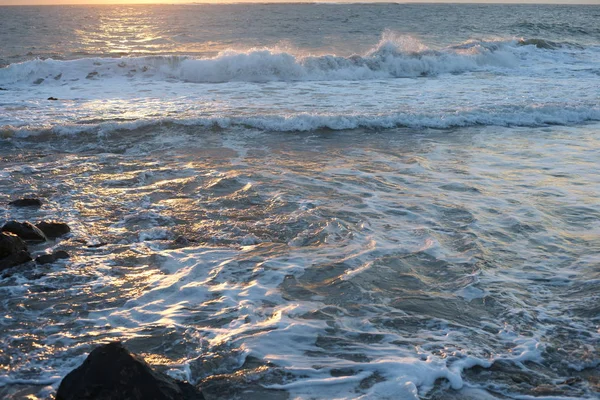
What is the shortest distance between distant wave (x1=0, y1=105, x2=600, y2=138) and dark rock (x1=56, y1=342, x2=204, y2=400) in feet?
28.1

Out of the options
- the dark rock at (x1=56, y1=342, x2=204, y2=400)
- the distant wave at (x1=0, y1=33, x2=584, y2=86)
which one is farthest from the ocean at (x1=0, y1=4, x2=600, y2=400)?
the distant wave at (x1=0, y1=33, x2=584, y2=86)

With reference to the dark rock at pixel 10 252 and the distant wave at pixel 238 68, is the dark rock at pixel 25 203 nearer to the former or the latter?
the dark rock at pixel 10 252

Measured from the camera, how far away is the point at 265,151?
992 cm

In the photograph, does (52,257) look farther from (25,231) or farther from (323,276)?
(323,276)

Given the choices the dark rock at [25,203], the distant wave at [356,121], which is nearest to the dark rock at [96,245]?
the dark rock at [25,203]

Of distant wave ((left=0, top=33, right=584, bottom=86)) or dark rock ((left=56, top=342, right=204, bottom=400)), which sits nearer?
dark rock ((left=56, top=342, right=204, bottom=400))

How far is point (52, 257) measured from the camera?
5.16 m

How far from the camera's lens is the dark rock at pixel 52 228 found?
5793 mm

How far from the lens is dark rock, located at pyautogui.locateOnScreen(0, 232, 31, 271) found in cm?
498

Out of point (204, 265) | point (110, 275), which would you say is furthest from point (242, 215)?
point (110, 275)

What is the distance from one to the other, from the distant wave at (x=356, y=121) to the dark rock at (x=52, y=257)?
610 cm

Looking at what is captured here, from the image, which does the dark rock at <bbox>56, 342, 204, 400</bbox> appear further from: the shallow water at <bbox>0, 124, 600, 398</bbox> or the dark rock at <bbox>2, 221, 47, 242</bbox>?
the dark rock at <bbox>2, 221, 47, 242</bbox>

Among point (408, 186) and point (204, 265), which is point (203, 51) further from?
point (204, 265)

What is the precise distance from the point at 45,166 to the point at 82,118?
3692 mm
